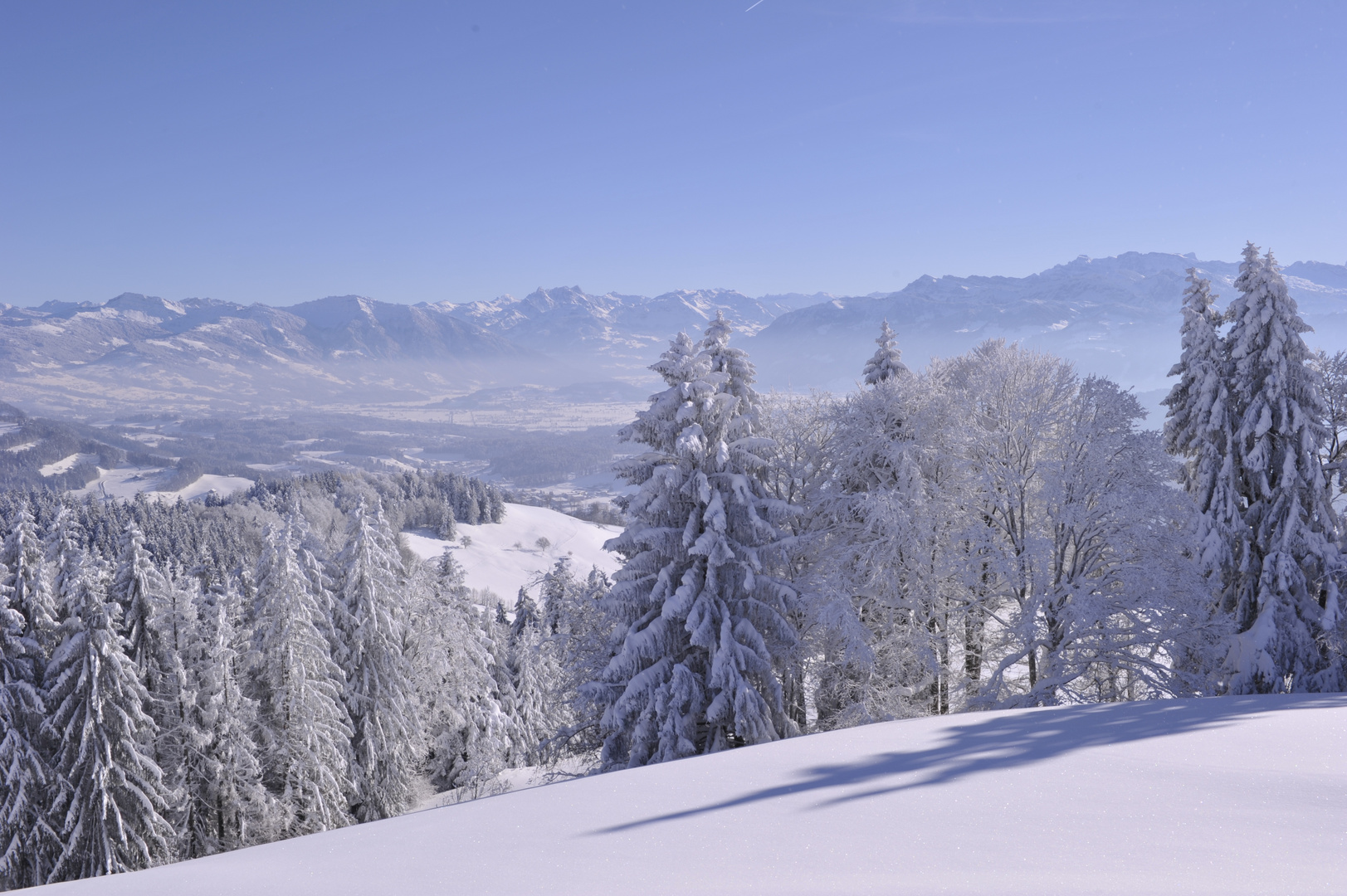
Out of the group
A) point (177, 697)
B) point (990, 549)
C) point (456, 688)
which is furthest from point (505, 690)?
point (990, 549)

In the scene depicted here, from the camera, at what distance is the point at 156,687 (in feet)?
77.4

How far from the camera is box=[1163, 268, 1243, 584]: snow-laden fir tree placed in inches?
666

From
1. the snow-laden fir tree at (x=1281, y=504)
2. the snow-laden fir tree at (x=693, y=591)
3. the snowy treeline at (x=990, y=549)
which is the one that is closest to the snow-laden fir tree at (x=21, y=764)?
the snowy treeline at (x=990, y=549)

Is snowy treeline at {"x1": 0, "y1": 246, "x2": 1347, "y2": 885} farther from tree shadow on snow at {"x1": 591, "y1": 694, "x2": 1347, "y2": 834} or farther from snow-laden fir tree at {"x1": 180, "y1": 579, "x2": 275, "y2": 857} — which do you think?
tree shadow on snow at {"x1": 591, "y1": 694, "x2": 1347, "y2": 834}

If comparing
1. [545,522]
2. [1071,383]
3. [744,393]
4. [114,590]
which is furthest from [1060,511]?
[545,522]

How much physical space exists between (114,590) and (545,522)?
13054 centimetres

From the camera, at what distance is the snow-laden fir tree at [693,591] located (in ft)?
49.4

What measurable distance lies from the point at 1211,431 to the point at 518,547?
126534mm

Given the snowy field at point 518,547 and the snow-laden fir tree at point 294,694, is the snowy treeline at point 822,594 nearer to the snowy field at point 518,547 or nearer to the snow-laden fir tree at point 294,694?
the snow-laden fir tree at point 294,694

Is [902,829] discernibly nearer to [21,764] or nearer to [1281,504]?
[1281,504]

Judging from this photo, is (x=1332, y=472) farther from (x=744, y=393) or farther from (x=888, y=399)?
(x=744, y=393)

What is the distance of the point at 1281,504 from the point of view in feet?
54.8

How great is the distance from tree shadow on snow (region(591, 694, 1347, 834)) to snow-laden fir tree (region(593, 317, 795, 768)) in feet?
24.3

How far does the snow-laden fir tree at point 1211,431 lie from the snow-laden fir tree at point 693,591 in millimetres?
10295
